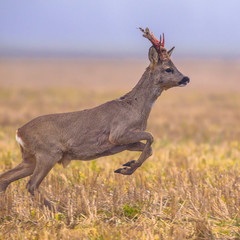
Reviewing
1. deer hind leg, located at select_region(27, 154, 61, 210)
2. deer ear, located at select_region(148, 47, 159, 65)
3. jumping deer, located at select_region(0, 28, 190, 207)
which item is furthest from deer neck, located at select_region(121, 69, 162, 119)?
deer hind leg, located at select_region(27, 154, 61, 210)

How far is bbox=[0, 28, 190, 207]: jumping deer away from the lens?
7.37 metres

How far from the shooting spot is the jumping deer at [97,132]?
737 cm

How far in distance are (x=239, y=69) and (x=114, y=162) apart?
87029mm

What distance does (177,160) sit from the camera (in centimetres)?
1105

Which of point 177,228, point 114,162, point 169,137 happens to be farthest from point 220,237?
point 169,137

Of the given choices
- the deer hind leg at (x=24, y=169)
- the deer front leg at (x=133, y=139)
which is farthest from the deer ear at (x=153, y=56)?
the deer hind leg at (x=24, y=169)

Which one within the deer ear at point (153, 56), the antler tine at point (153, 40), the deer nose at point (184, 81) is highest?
the antler tine at point (153, 40)

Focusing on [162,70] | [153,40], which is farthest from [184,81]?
[153,40]

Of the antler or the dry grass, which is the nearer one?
the dry grass

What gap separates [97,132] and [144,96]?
938 mm

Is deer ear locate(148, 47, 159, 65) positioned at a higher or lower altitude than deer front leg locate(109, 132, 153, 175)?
higher

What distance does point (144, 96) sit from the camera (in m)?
7.77

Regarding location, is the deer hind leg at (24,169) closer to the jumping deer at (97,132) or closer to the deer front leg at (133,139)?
the jumping deer at (97,132)

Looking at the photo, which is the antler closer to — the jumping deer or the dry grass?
the jumping deer
